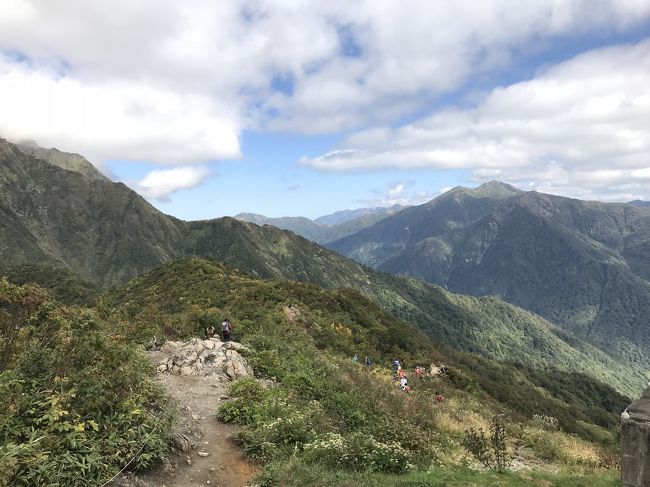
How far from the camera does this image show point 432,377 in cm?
3781

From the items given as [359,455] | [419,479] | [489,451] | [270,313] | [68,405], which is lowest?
[489,451]

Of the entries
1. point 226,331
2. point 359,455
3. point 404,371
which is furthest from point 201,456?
point 404,371

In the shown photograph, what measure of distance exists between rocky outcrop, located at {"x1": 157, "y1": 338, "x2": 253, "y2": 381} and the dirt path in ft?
7.46

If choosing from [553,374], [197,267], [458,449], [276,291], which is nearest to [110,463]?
[458,449]

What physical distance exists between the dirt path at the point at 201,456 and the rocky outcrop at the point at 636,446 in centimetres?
854

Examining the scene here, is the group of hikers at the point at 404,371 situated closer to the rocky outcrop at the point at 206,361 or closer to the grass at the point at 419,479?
the rocky outcrop at the point at 206,361

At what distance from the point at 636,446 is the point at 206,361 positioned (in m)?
18.2

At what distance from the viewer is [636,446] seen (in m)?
8.04

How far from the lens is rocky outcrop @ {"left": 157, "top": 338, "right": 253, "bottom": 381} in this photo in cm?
2094

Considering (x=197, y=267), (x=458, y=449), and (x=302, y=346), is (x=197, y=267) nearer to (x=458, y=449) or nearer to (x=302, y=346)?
(x=302, y=346)

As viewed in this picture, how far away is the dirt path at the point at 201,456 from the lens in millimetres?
11250

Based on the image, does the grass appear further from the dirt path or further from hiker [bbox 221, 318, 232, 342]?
hiker [bbox 221, 318, 232, 342]

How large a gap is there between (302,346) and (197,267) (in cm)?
3469

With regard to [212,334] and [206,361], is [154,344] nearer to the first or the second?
[212,334]
